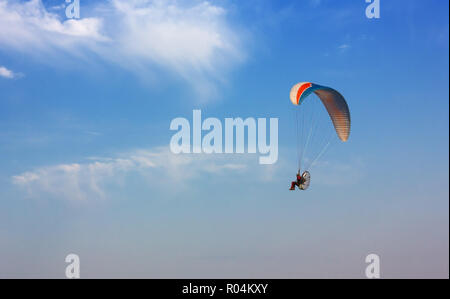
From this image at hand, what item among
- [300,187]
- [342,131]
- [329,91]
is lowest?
[300,187]
